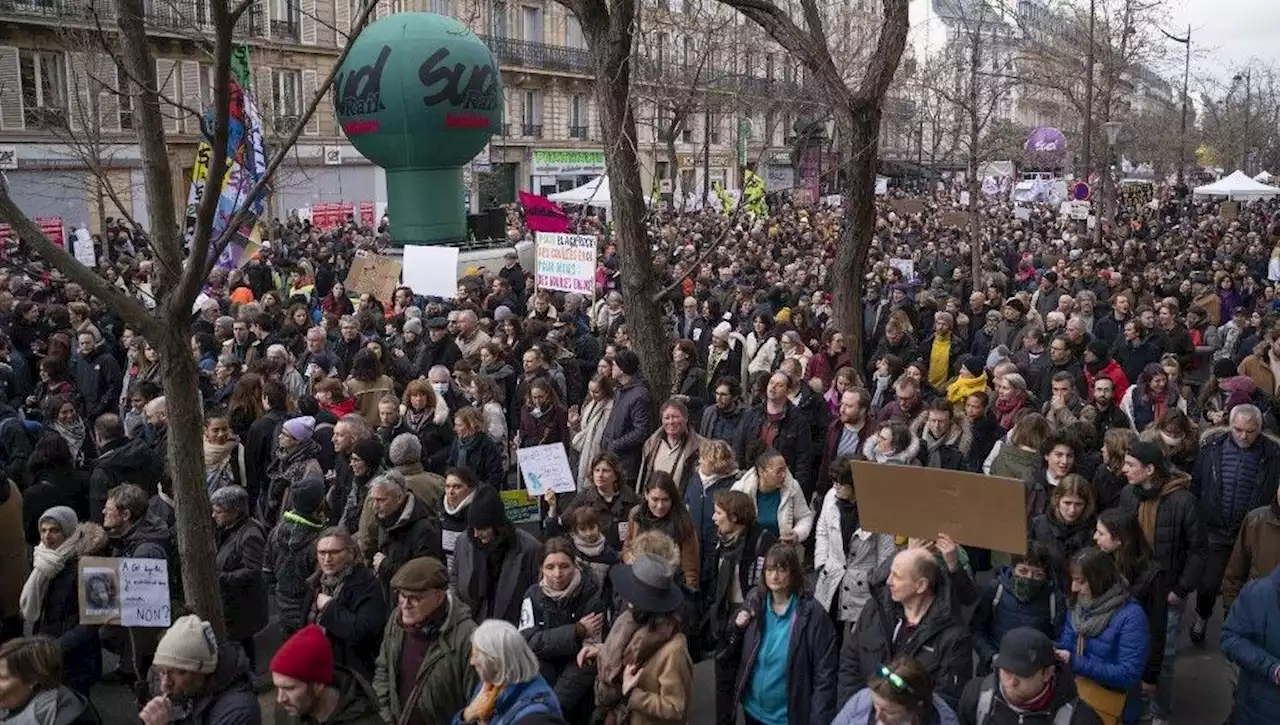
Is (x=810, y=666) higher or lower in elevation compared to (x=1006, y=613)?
lower

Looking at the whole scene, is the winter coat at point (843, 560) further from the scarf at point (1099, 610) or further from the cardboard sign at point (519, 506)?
the cardboard sign at point (519, 506)

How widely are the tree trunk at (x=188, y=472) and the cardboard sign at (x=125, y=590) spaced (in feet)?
0.49

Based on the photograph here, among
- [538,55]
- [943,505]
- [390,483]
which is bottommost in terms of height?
[390,483]

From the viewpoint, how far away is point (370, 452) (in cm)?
688

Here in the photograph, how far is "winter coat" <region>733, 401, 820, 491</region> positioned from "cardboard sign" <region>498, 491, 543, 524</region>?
1741mm

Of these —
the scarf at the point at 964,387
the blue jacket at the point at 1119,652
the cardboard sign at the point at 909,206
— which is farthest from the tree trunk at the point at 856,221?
the cardboard sign at the point at 909,206

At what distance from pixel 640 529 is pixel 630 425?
2.48 metres

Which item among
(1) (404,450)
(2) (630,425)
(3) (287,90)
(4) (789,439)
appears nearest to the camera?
(1) (404,450)

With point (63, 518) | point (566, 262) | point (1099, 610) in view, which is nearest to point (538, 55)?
point (566, 262)

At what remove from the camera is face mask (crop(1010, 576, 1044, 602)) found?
17.6 ft

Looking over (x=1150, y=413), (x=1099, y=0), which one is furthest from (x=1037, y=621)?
(x=1099, y=0)

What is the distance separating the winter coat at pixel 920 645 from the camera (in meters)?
4.91

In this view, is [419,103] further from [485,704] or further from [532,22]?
[532,22]

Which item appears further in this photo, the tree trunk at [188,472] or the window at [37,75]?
the window at [37,75]
